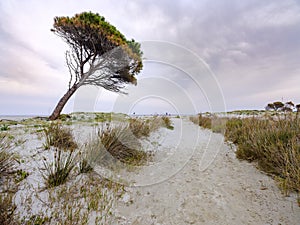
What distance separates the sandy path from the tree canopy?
7344 millimetres

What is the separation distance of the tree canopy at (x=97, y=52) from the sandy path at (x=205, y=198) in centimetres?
734

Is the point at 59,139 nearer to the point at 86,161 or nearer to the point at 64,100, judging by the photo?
the point at 86,161

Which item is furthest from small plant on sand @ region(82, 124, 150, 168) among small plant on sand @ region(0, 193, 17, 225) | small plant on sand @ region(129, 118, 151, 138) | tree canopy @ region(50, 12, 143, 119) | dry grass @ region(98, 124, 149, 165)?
tree canopy @ region(50, 12, 143, 119)

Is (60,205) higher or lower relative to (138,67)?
lower

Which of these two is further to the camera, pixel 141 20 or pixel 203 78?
pixel 141 20

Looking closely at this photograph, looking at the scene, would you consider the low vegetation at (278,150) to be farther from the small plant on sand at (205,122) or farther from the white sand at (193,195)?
the small plant on sand at (205,122)

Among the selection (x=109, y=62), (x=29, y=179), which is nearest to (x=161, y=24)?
(x=109, y=62)

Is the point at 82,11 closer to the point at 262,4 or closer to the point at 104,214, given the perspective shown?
the point at 262,4

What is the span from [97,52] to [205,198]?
919cm

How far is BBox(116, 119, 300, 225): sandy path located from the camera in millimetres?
1687

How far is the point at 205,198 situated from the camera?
207cm

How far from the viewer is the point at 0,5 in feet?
15.6

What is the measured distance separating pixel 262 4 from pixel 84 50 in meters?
8.43

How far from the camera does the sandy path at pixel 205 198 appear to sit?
1.69 meters
